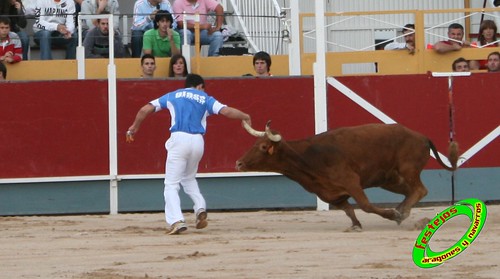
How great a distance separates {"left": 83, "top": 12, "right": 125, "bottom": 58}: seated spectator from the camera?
16594mm

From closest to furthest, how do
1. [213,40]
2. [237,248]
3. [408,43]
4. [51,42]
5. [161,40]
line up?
[237,248] → [161,40] → [408,43] → [213,40] → [51,42]

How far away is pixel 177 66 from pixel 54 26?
240cm

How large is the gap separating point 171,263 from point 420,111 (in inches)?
231

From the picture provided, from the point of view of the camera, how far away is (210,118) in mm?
15352

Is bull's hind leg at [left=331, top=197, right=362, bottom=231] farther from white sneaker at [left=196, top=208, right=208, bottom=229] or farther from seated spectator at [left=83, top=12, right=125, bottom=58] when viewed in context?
seated spectator at [left=83, top=12, right=125, bottom=58]

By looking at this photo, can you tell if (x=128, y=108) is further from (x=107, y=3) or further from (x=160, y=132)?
(x=107, y=3)

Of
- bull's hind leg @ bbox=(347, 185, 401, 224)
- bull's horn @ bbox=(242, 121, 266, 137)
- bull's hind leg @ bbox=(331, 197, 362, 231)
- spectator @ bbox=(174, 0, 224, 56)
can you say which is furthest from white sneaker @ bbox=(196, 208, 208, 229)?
spectator @ bbox=(174, 0, 224, 56)

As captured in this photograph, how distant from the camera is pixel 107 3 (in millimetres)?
17641

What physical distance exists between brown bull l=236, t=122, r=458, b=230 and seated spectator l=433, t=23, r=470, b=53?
3.60 metres

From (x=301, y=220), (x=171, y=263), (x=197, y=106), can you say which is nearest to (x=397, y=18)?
(x=301, y=220)

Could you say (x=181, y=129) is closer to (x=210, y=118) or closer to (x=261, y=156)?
(x=261, y=156)

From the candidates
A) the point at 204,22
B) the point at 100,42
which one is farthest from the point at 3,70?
the point at 204,22

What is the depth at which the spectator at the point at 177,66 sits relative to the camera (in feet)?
50.9

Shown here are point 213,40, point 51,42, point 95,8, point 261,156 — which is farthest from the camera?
point 95,8
